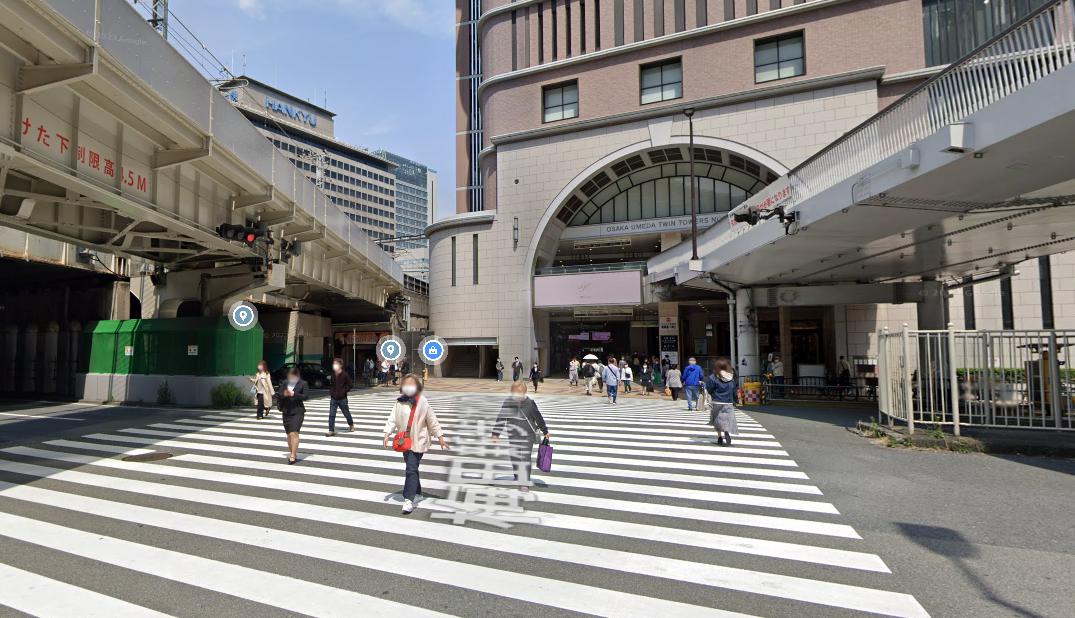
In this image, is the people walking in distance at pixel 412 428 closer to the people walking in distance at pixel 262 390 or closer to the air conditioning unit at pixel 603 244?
the people walking in distance at pixel 262 390

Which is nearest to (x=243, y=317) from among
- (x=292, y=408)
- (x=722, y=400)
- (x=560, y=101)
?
(x=292, y=408)

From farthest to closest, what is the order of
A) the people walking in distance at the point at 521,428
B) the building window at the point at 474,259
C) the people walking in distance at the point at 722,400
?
1. the building window at the point at 474,259
2. the people walking in distance at the point at 722,400
3. the people walking in distance at the point at 521,428

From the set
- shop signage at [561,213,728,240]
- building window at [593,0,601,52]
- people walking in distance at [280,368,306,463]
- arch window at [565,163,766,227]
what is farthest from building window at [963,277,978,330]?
people walking in distance at [280,368,306,463]

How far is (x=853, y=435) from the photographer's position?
468 inches

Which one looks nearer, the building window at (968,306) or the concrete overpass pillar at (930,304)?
the concrete overpass pillar at (930,304)

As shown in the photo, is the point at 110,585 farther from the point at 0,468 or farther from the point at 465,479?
the point at 0,468

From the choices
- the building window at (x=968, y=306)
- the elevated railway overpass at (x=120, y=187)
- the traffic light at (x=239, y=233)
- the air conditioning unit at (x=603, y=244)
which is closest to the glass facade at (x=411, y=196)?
the air conditioning unit at (x=603, y=244)

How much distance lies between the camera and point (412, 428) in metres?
6.36

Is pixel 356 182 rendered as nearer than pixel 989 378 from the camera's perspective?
No

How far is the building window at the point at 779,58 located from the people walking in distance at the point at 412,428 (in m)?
31.4

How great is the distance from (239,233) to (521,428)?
1112 cm

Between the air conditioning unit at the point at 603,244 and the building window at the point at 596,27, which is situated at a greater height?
the building window at the point at 596,27

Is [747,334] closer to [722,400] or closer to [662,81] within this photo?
[722,400]

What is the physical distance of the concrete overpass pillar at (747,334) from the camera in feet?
68.5
